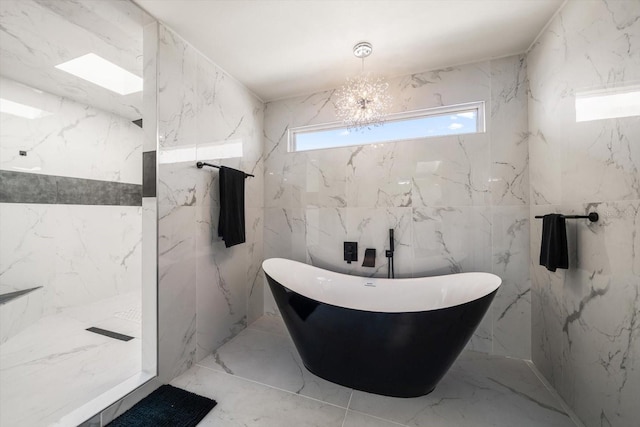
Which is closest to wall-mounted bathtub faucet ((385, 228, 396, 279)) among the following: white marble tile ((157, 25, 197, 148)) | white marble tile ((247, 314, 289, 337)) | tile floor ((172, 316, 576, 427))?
tile floor ((172, 316, 576, 427))

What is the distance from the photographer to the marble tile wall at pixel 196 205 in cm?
168

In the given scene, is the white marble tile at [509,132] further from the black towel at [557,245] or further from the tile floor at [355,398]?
the tile floor at [355,398]

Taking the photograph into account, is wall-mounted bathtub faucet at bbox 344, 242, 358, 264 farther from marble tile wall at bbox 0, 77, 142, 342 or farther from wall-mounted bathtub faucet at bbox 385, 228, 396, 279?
marble tile wall at bbox 0, 77, 142, 342

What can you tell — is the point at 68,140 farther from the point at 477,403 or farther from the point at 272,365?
the point at 477,403

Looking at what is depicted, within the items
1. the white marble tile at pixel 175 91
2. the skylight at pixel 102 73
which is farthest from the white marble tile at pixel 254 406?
the skylight at pixel 102 73

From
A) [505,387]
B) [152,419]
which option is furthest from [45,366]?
[505,387]

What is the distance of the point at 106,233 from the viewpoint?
124 inches

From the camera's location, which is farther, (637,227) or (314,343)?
(314,343)

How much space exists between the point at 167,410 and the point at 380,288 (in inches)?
65.4

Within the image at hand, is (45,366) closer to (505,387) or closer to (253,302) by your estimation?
(253,302)

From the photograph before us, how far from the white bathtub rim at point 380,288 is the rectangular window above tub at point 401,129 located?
1.28 m

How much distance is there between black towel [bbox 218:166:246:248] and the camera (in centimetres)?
207

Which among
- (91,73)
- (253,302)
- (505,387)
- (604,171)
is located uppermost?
(91,73)

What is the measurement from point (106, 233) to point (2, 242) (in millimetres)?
917
